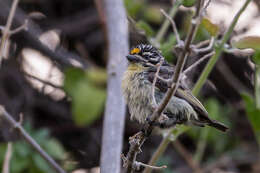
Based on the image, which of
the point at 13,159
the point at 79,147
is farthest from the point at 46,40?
the point at 13,159

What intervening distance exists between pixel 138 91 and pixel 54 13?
296cm

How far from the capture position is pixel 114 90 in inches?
150

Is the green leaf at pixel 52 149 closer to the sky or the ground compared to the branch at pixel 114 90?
closer to the ground

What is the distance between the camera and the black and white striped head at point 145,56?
3.70 meters

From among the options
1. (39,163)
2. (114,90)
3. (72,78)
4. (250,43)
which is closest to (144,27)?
(114,90)

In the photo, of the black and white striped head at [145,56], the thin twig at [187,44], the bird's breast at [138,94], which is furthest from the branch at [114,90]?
the thin twig at [187,44]

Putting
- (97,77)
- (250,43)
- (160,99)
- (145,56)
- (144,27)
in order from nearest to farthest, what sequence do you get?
(250,43), (160,99), (145,56), (144,27), (97,77)

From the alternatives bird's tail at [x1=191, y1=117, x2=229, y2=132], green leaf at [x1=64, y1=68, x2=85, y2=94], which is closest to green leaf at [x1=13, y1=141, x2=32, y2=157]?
green leaf at [x1=64, y1=68, x2=85, y2=94]

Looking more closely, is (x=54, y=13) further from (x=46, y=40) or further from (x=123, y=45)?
(x=123, y=45)

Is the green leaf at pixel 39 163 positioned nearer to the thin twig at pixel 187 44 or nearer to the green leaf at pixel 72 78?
the green leaf at pixel 72 78

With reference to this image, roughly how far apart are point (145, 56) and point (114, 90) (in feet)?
1.25

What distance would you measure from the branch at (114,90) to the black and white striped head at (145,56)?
284 mm

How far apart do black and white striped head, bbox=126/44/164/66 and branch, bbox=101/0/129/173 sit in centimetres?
28

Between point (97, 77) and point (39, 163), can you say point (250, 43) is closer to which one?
point (97, 77)
